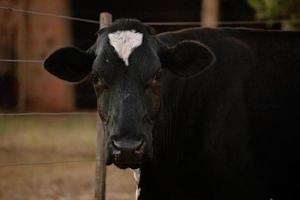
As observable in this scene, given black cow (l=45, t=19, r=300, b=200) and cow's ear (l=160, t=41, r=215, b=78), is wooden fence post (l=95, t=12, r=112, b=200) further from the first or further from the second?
cow's ear (l=160, t=41, r=215, b=78)

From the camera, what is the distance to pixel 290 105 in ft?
18.2

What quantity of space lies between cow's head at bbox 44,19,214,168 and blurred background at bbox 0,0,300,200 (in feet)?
8.16

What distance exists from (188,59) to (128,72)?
1.85ft

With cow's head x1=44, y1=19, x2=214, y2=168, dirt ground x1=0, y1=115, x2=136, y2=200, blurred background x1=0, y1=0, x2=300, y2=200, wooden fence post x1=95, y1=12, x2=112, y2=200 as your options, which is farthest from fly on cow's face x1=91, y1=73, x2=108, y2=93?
blurred background x1=0, y1=0, x2=300, y2=200

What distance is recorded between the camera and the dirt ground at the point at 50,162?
862 cm

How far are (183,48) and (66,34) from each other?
978 cm

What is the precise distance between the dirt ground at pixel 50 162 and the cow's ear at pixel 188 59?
2329mm

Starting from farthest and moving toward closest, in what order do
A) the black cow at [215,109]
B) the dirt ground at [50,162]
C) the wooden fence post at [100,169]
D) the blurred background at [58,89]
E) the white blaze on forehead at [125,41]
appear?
the blurred background at [58,89] < the dirt ground at [50,162] < the wooden fence post at [100,169] < the black cow at [215,109] < the white blaze on forehead at [125,41]

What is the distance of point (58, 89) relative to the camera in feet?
47.5

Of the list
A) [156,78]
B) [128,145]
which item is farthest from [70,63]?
[128,145]

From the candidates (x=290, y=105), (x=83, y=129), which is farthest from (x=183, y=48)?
(x=83, y=129)

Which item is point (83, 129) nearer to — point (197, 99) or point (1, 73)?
point (1, 73)

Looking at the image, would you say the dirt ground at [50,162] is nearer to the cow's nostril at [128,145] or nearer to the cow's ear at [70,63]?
the cow's ear at [70,63]

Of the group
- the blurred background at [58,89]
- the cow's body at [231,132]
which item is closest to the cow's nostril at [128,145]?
the cow's body at [231,132]
